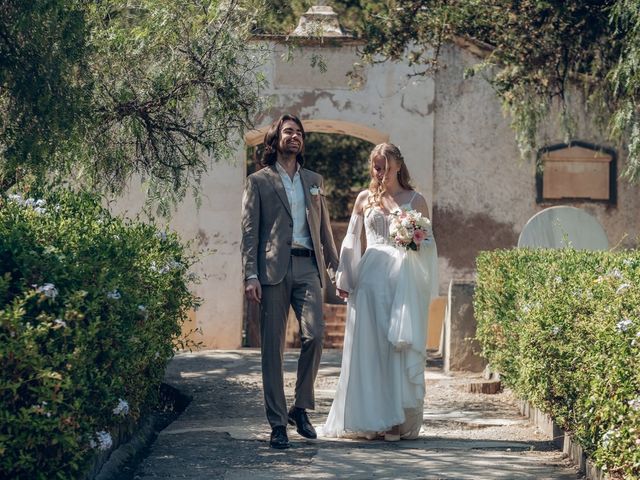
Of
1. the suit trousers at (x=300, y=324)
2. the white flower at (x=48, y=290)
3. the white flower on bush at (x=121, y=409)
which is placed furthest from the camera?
the suit trousers at (x=300, y=324)

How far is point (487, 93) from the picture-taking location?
15.7 meters

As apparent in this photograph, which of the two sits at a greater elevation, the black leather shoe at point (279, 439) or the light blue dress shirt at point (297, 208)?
the light blue dress shirt at point (297, 208)

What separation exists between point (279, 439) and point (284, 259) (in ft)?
3.69

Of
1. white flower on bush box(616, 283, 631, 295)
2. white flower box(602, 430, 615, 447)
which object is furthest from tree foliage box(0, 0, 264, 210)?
white flower box(602, 430, 615, 447)

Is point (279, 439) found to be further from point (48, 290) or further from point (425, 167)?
point (425, 167)

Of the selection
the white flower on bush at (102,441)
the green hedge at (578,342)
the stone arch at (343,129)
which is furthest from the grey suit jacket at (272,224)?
the stone arch at (343,129)

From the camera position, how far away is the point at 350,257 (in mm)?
8297

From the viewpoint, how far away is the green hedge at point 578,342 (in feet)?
18.6

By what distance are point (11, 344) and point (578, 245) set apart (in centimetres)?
989

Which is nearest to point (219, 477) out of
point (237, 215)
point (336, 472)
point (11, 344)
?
point (336, 472)

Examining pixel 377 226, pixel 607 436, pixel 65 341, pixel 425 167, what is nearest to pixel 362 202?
pixel 377 226

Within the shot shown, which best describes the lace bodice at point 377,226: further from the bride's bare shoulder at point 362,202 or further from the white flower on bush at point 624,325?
the white flower on bush at point 624,325

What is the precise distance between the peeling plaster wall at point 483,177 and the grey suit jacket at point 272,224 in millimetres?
7885

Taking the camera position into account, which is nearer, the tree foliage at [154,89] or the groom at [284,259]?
the groom at [284,259]
